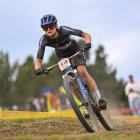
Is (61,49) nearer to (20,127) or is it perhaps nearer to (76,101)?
(76,101)

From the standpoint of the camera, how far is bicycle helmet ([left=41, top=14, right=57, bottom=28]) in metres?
13.7

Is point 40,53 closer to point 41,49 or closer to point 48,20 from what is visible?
point 41,49

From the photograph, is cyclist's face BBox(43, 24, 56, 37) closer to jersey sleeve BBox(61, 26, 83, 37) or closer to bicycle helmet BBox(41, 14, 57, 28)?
bicycle helmet BBox(41, 14, 57, 28)

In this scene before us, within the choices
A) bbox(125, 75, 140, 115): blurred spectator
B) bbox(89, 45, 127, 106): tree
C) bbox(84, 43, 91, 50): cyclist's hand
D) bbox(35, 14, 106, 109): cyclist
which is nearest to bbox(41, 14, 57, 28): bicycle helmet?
bbox(35, 14, 106, 109): cyclist

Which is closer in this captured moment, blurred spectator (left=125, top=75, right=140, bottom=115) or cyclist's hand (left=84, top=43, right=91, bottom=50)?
cyclist's hand (left=84, top=43, right=91, bottom=50)

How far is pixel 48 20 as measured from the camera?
1369cm

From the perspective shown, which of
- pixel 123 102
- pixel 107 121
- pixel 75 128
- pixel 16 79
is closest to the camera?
pixel 107 121

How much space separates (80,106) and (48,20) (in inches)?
70.0

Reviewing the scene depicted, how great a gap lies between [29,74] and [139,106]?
6732cm

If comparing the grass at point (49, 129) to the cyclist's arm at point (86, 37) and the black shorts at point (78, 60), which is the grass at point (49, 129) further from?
the cyclist's arm at point (86, 37)

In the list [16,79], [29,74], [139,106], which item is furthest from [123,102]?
[16,79]

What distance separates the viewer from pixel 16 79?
10112cm

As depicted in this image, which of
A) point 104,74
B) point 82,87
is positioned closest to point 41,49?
point 82,87

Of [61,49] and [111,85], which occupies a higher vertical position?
[61,49]
